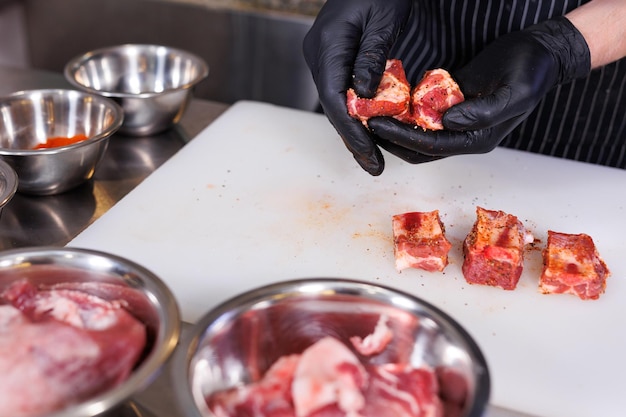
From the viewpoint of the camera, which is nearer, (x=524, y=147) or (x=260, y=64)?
(x=524, y=147)

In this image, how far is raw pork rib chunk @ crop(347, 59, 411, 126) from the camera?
1932 millimetres

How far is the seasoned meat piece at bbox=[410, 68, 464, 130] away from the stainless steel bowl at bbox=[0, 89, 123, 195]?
2.87ft

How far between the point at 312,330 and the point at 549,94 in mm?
1595

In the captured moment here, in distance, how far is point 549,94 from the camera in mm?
2596

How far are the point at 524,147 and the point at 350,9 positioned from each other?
95 cm

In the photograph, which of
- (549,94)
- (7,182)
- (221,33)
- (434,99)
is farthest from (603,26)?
(221,33)

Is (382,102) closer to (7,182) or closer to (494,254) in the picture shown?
(494,254)

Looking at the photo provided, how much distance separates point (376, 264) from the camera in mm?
1899

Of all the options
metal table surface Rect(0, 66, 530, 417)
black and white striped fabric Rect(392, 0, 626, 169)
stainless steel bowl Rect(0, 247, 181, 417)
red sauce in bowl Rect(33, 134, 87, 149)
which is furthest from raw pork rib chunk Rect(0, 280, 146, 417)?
black and white striped fabric Rect(392, 0, 626, 169)

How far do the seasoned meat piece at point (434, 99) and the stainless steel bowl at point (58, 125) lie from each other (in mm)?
875

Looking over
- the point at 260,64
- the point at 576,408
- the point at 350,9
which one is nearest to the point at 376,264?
the point at 576,408

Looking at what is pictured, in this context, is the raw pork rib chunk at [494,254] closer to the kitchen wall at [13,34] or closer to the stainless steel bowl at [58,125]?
the stainless steel bowl at [58,125]

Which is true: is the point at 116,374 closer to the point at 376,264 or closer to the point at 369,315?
the point at 369,315

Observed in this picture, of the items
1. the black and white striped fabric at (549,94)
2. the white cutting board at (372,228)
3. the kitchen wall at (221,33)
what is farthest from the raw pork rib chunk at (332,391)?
the kitchen wall at (221,33)
